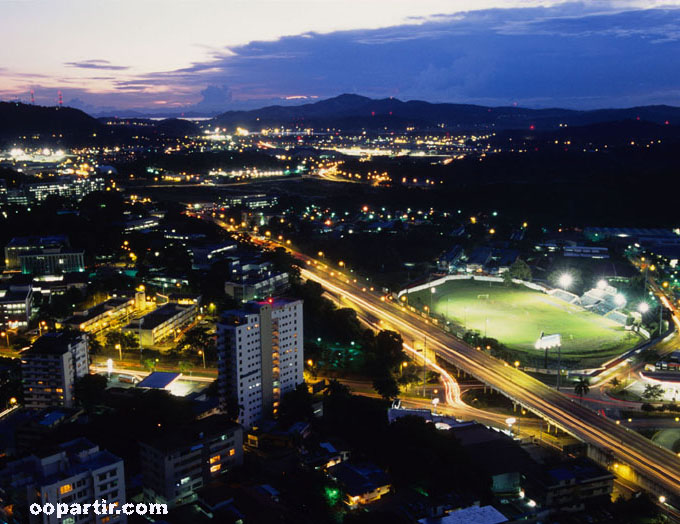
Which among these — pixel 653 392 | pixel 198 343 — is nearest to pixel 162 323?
pixel 198 343

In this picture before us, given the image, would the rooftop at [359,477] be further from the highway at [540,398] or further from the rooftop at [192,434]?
the highway at [540,398]

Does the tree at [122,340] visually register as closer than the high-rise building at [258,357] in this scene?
No

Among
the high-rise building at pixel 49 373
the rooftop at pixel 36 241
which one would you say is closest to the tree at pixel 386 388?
the high-rise building at pixel 49 373

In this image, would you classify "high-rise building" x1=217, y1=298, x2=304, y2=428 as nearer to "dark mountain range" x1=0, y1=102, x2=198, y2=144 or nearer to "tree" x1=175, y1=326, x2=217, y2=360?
"tree" x1=175, y1=326, x2=217, y2=360

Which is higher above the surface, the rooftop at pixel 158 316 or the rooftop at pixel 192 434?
the rooftop at pixel 192 434

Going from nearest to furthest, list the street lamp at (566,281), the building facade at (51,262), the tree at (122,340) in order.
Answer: the tree at (122,340)
the building facade at (51,262)
the street lamp at (566,281)

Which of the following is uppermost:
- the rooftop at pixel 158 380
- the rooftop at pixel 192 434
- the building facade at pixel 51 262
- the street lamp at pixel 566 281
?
the building facade at pixel 51 262

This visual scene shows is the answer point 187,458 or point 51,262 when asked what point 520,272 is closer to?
point 51,262
